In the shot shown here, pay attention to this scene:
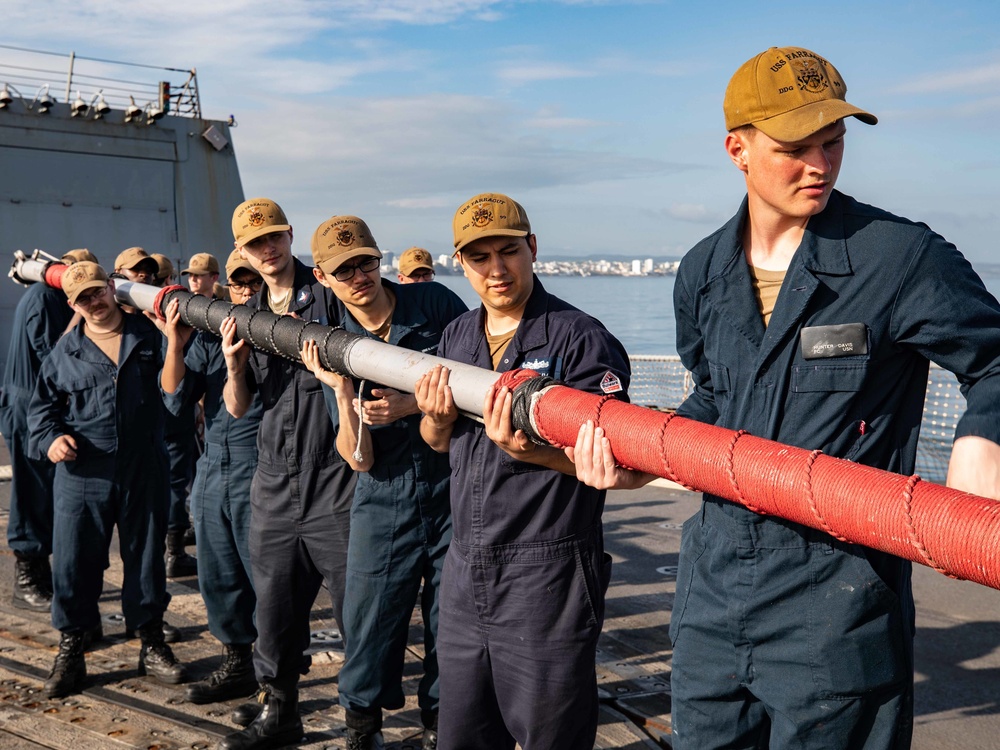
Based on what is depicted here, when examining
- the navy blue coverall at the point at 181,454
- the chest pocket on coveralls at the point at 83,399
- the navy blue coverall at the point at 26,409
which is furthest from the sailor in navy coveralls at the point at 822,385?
the navy blue coverall at the point at 181,454

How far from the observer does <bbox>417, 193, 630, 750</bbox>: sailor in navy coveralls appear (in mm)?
3027

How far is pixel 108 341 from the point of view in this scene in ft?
17.5

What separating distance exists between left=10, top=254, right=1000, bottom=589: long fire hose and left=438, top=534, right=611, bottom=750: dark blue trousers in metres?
0.53

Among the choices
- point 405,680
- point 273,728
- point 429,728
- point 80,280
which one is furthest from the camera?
point 80,280

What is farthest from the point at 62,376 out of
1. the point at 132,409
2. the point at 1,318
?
the point at 1,318

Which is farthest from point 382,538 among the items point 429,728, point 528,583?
point 528,583

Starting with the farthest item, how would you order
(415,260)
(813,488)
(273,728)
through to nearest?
(415,260)
(273,728)
(813,488)

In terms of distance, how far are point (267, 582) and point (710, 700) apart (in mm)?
2511

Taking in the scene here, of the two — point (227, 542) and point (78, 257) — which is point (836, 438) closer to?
point (227, 542)

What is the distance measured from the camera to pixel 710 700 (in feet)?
7.75

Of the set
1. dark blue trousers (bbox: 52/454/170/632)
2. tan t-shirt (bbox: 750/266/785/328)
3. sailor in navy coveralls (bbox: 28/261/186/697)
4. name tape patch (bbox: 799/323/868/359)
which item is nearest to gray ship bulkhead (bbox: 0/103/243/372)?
sailor in navy coveralls (bbox: 28/261/186/697)

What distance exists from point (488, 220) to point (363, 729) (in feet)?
6.93

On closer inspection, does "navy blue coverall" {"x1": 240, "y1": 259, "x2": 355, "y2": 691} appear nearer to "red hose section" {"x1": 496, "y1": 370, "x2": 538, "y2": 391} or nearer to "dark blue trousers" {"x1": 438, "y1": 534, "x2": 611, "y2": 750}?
"dark blue trousers" {"x1": 438, "y1": 534, "x2": 611, "y2": 750}

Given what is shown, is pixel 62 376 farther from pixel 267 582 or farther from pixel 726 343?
pixel 726 343
